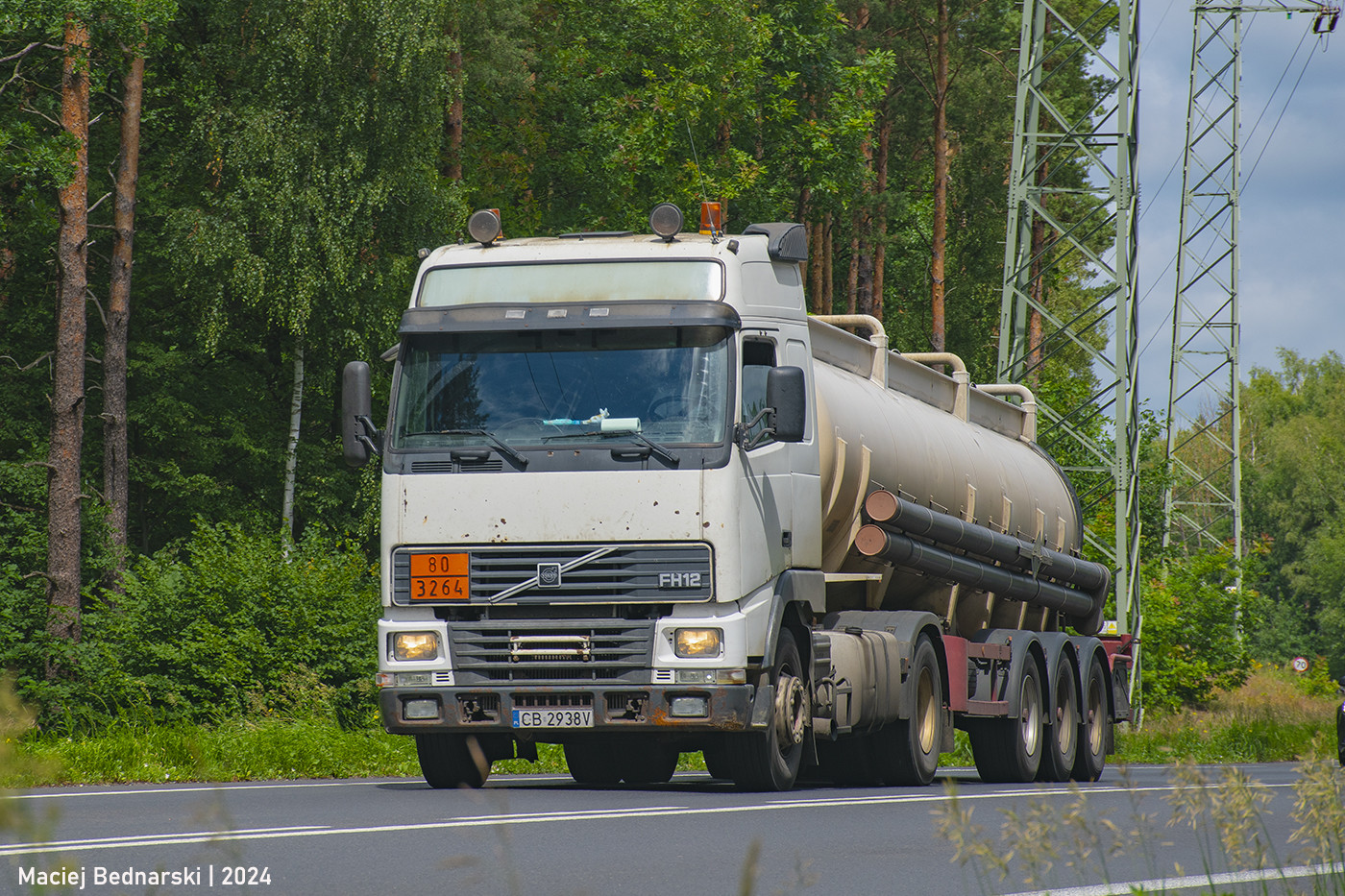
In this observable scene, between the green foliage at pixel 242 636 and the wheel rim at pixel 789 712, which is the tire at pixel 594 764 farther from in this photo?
the green foliage at pixel 242 636

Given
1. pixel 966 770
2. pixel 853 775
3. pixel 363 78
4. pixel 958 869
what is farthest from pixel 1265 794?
pixel 363 78

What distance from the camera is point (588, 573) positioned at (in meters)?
10.8

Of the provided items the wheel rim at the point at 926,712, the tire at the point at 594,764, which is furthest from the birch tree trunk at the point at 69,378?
the wheel rim at the point at 926,712

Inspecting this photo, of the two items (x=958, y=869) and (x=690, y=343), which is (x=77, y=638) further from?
(x=958, y=869)

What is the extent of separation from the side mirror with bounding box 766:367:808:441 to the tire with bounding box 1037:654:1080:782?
6.46 m

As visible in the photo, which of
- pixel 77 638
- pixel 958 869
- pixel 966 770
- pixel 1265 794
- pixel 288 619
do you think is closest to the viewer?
pixel 1265 794

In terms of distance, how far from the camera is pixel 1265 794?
500cm

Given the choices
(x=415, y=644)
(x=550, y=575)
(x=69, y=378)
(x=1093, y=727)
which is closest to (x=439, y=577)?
(x=415, y=644)

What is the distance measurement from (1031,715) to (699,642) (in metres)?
6.09

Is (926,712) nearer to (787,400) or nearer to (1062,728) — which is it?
(1062,728)

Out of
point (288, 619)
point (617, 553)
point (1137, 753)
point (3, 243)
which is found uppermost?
point (3, 243)

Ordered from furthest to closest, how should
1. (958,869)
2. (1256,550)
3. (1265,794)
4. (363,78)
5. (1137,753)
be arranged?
(1256,550), (363,78), (1137,753), (958,869), (1265,794)

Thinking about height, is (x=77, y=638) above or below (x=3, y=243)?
below

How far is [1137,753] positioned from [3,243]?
21.1 meters
